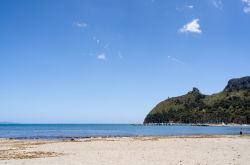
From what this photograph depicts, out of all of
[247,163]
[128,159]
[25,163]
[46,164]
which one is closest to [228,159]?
[247,163]

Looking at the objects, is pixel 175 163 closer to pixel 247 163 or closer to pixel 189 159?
pixel 189 159

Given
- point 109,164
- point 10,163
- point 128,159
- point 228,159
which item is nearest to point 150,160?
point 128,159

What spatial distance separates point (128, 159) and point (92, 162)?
334cm

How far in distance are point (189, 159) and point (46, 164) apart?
1156 cm

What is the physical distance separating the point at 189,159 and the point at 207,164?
3.50 metres

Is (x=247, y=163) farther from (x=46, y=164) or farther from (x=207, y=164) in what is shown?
(x=46, y=164)

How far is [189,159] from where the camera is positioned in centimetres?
3095

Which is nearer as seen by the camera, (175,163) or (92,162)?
(175,163)

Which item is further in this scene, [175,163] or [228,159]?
[228,159]

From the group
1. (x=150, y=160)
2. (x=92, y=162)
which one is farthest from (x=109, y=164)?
(x=150, y=160)

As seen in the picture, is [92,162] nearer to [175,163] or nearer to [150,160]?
[150,160]

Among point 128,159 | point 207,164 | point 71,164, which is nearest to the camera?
point 207,164

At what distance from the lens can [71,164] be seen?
1154 inches

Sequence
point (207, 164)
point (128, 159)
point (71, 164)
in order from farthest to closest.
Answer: point (128, 159) < point (71, 164) < point (207, 164)
